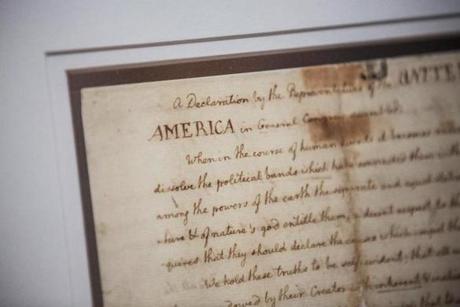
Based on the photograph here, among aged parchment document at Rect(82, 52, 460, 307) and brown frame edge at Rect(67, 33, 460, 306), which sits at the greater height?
brown frame edge at Rect(67, 33, 460, 306)

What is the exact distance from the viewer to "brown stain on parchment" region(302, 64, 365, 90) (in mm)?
463

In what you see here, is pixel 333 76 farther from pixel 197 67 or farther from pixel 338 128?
pixel 197 67

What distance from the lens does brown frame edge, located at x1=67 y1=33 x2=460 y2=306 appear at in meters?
0.44

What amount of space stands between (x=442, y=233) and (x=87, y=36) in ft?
1.90

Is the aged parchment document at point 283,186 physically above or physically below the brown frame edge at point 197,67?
below

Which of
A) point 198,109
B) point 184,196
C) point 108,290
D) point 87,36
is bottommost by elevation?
point 108,290

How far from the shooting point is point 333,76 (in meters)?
0.47

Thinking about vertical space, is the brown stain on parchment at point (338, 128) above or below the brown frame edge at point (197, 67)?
below

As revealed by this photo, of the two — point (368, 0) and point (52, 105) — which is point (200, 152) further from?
point (368, 0)

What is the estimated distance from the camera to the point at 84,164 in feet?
1.46

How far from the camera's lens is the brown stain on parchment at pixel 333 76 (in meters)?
0.46

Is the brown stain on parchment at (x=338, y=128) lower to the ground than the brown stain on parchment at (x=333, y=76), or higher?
lower

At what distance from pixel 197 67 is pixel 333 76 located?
192 mm

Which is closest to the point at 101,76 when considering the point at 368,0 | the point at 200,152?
the point at 200,152
